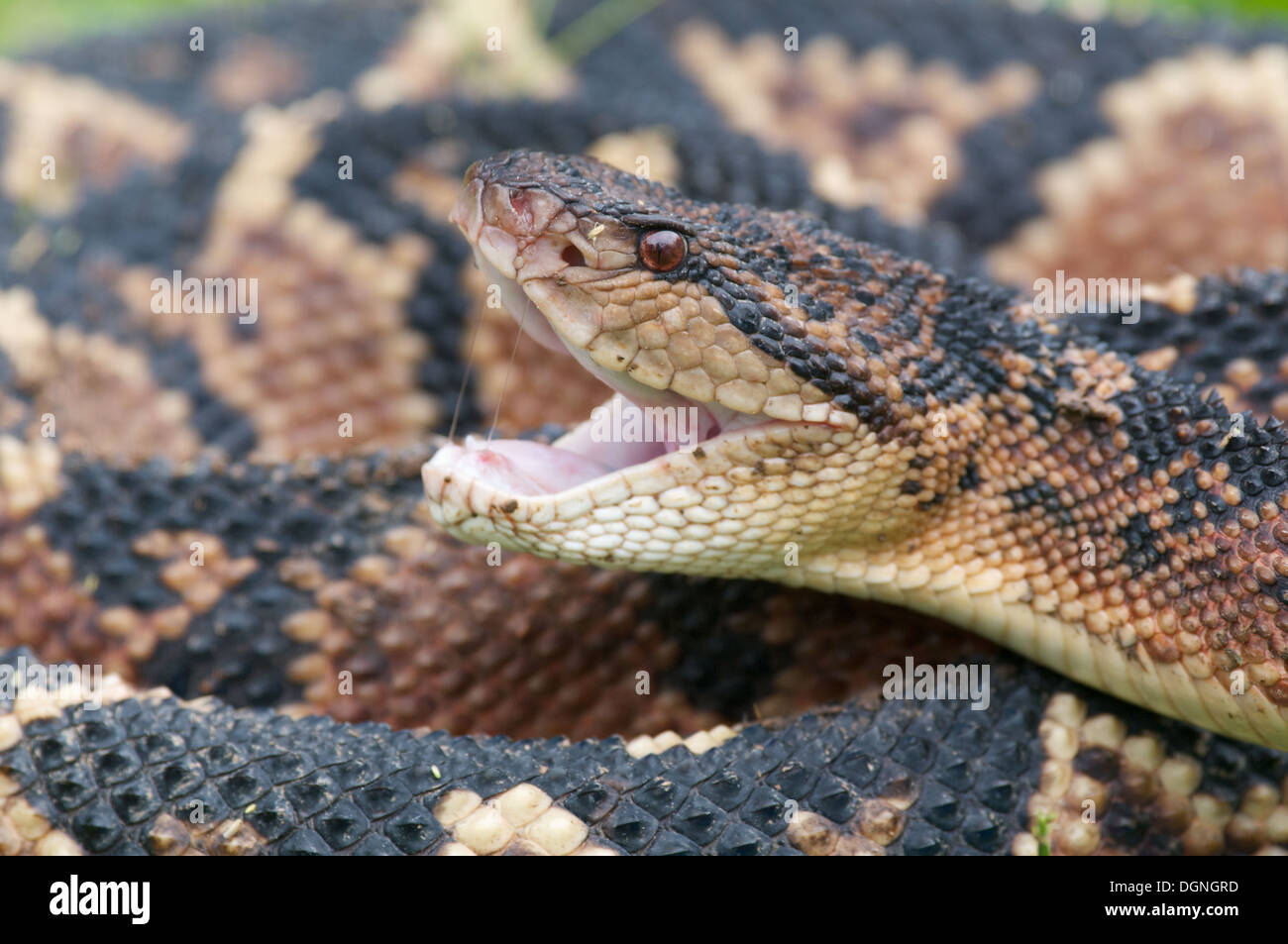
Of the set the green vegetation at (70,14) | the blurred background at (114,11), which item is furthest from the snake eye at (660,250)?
the green vegetation at (70,14)

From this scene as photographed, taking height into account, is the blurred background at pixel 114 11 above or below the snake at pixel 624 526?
above

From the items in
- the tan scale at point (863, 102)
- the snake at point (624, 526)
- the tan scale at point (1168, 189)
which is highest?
the tan scale at point (863, 102)

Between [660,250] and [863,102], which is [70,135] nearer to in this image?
[863,102]

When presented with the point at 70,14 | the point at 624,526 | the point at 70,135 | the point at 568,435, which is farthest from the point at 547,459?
the point at 70,14

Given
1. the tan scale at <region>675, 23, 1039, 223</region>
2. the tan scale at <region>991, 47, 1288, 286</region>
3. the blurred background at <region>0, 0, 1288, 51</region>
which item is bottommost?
the tan scale at <region>991, 47, 1288, 286</region>

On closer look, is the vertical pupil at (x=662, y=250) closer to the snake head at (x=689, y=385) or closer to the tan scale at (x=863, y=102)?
the snake head at (x=689, y=385)

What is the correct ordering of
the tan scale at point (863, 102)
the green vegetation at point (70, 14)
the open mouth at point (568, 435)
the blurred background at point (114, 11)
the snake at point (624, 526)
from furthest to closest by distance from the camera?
the green vegetation at point (70, 14)
the blurred background at point (114, 11)
the tan scale at point (863, 102)
the open mouth at point (568, 435)
the snake at point (624, 526)

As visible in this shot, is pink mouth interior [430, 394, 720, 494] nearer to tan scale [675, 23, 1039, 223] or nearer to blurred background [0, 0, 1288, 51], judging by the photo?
tan scale [675, 23, 1039, 223]

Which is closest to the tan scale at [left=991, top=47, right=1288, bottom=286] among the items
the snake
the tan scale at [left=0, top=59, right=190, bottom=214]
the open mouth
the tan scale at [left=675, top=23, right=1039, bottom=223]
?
the tan scale at [left=675, top=23, right=1039, bottom=223]
